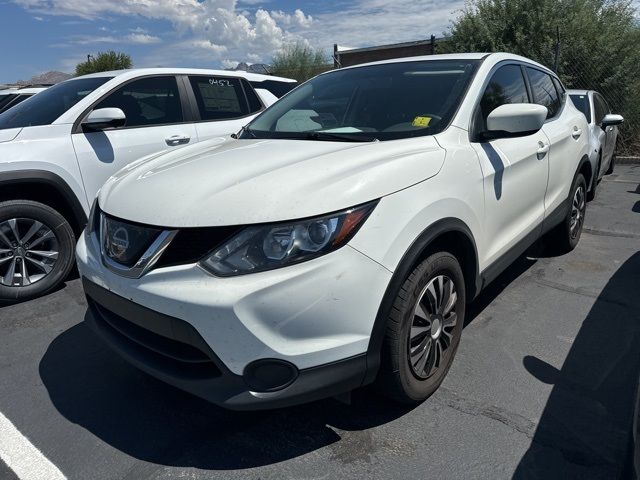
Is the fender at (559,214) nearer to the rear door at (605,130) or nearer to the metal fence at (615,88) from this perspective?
the rear door at (605,130)

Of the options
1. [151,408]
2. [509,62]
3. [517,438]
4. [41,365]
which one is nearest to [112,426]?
[151,408]

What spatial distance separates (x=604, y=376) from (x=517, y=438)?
0.84 metres

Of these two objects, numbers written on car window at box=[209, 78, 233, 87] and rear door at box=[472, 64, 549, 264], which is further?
numbers written on car window at box=[209, 78, 233, 87]

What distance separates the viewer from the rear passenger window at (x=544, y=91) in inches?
159

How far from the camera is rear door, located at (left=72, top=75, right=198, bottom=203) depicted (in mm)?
4121

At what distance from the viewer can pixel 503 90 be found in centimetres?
338

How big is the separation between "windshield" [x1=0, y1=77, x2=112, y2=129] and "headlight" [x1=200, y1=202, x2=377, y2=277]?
3003 mm

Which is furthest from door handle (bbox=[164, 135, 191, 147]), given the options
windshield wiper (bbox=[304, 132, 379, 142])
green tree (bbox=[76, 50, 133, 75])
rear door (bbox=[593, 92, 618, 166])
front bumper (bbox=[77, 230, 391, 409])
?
green tree (bbox=[76, 50, 133, 75])

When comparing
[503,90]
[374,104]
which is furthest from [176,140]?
[503,90]

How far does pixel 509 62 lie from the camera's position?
3568 millimetres

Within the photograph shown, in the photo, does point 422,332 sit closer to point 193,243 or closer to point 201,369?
point 201,369

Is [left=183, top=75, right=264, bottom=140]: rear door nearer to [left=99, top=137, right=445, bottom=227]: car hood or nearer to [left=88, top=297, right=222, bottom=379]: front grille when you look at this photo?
[left=99, top=137, right=445, bottom=227]: car hood

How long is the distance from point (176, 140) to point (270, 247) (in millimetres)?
3181

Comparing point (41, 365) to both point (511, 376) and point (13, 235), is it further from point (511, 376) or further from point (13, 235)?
point (511, 376)
